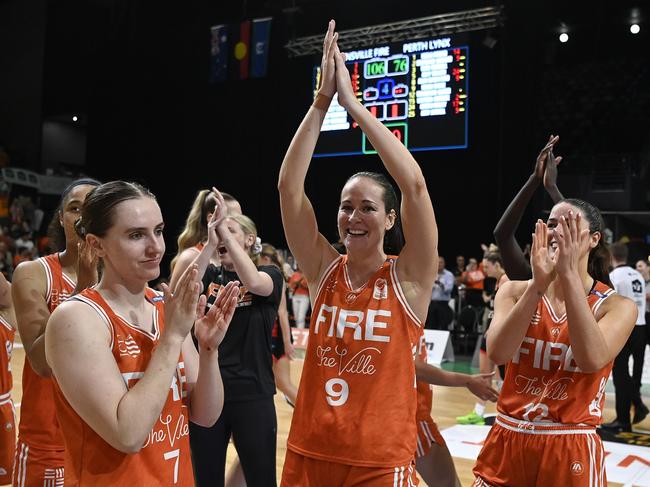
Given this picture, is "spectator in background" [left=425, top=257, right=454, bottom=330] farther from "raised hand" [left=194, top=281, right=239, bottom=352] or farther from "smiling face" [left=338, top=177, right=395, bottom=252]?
"raised hand" [left=194, top=281, right=239, bottom=352]

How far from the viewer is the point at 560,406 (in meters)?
2.63

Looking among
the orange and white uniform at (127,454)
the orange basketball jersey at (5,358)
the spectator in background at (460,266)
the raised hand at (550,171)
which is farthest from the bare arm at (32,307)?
the spectator in background at (460,266)

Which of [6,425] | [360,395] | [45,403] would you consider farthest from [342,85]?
[6,425]

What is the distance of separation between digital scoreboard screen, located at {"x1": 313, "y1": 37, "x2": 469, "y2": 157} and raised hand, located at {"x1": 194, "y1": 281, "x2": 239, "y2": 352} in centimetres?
980

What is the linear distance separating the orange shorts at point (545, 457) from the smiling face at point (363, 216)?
0.91 m

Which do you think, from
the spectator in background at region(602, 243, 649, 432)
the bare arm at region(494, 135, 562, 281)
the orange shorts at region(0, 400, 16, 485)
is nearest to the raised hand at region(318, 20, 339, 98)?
the bare arm at region(494, 135, 562, 281)

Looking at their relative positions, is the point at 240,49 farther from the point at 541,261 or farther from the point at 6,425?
the point at 541,261

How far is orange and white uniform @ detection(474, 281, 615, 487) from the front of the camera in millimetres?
2582

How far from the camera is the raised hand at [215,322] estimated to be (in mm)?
2104

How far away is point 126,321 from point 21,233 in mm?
15212

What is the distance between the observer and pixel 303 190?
2309mm

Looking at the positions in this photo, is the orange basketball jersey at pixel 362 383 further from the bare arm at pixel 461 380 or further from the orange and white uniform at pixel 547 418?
the bare arm at pixel 461 380

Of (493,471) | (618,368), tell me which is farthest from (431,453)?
(618,368)

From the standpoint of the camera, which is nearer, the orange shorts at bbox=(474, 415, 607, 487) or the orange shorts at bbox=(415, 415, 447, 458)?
the orange shorts at bbox=(474, 415, 607, 487)
